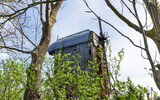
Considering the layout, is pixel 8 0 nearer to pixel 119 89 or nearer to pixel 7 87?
pixel 7 87

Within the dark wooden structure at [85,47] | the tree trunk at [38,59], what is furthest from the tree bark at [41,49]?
the dark wooden structure at [85,47]

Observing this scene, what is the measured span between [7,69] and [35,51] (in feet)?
3.49

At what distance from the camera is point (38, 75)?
313cm

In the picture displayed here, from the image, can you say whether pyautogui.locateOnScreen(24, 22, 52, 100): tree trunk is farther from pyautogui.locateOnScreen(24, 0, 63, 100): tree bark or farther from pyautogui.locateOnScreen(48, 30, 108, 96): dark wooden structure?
pyautogui.locateOnScreen(48, 30, 108, 96): dark wooden structure

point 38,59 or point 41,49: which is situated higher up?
point 41,49

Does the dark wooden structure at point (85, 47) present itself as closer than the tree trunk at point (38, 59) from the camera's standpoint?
No

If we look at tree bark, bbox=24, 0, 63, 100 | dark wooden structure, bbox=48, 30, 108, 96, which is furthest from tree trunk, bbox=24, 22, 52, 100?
dark wooden structure, bbox=48, 30, 108, 96

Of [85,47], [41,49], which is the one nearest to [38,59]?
[41,49]

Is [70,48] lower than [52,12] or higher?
lower

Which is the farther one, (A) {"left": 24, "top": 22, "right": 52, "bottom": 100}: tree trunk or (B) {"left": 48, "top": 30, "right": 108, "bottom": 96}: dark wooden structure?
(B) {"left": 48, "top": 30, "right": 108, "bottom": 96}: dark wooden structure

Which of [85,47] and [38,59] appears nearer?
[38,59]

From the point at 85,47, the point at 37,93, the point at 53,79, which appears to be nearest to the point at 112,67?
the point at 53,79

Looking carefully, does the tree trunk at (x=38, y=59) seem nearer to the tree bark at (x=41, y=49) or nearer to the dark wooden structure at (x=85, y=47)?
the tree bark at (x=41, y=49)

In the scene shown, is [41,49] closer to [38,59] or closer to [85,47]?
[38,59]
